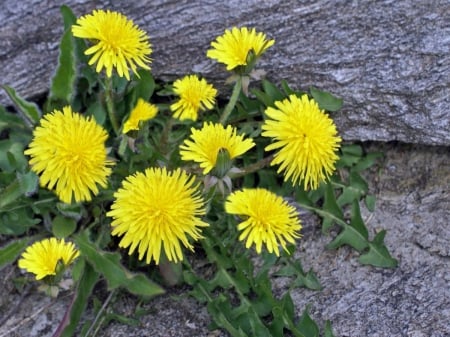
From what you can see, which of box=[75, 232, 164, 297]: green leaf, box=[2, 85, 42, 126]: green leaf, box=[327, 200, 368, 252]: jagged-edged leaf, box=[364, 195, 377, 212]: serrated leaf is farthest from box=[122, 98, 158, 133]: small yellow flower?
box=[364, 195, 377, 212]: serrated leaf

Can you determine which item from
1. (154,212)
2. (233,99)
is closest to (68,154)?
(154,212)

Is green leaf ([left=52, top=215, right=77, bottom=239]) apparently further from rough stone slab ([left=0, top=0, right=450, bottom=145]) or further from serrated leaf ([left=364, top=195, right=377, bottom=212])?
serrated leaf ([left=364, top=195, right=377, bottom=212])

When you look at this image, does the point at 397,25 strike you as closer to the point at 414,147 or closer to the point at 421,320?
the point at 414,147

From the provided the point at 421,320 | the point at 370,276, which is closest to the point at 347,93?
the point at 370,276

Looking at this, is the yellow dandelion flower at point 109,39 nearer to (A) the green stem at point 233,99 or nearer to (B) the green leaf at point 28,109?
(A) the green stem at point 233,99

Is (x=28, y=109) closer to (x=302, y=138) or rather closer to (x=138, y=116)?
(x=138, y=116)

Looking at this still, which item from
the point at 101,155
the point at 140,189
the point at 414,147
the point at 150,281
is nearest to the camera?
the point at 140,189

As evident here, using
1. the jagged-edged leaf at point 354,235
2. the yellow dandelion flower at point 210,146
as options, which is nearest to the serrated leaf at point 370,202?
the jagged-edged leaf at point 354,235
